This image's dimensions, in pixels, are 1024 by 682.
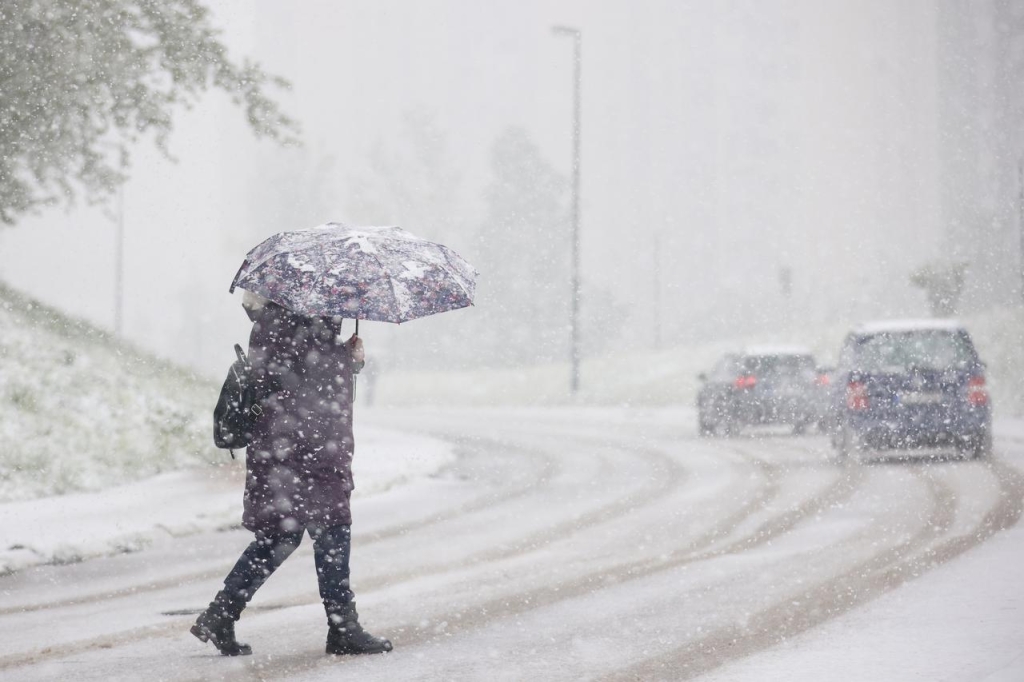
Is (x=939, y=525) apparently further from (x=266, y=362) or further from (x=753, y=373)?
(x=753, y=373)

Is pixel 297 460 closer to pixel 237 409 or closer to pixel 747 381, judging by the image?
pixel 237 409

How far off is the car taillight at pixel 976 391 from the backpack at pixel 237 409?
11676 millimetres

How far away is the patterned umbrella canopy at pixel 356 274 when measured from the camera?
216 inches

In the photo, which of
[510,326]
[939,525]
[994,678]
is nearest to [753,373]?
[939,525]

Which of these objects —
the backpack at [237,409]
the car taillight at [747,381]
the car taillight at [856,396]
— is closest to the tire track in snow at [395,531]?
the backpack at [237,409]

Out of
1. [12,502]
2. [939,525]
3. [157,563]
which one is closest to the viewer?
[157,563]

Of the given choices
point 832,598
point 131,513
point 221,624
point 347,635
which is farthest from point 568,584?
point 131,513

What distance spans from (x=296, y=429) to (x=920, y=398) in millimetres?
11339

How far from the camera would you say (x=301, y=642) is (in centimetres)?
603

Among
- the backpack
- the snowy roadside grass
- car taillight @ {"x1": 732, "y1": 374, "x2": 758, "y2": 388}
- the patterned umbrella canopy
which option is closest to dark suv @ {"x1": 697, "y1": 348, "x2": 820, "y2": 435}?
car taillight @ {"x1": 732, "y1": 374, "x2": 758, "y2": 388}

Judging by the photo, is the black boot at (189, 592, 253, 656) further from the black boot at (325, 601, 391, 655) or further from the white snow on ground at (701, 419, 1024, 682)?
the white snow on ground at (701, 419, 1024, 682)

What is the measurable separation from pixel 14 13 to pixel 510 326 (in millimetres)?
50826

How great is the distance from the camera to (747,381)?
21.9m

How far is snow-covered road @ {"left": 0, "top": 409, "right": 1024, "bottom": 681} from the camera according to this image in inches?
216
